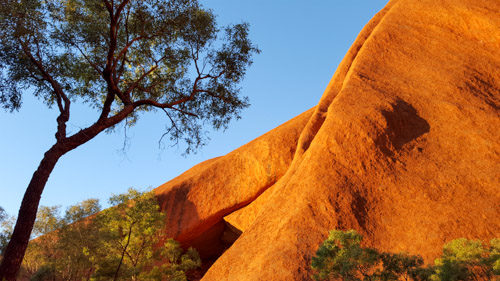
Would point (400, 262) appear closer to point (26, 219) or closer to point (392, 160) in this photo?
point (392, 160)

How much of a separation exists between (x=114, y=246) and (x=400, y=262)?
1926 centimetres

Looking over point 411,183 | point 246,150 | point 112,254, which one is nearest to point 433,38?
point 411,183

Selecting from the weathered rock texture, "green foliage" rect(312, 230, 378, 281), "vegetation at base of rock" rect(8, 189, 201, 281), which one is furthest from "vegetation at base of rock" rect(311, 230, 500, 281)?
"vegetation at base of rock" rect(8, 189, 201, 281)

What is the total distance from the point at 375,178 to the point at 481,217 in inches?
170

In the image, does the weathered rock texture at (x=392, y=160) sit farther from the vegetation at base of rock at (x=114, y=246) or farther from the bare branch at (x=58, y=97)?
the bare branch at (x=58, y=97)

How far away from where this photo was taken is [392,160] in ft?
56.4

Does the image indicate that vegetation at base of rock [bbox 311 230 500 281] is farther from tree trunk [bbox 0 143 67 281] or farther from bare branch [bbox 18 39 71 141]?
bare branch [bbox 18 39 71 141]

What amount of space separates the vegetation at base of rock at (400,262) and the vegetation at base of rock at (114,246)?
15.7 m

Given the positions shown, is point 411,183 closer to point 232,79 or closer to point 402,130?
point 402,130

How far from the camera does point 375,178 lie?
16547 mm

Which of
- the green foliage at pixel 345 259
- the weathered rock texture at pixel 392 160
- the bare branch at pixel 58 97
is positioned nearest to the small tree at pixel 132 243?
the weathered rock texture at pixel 392 160

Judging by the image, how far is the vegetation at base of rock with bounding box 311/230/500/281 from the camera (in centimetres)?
959

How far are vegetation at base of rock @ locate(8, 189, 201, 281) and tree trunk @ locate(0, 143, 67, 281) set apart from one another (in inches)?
377

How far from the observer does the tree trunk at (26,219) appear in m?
12.9
